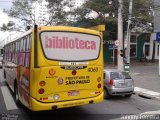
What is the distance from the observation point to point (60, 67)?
29.8 ft

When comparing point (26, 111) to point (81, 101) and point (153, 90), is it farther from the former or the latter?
point (153, 90)

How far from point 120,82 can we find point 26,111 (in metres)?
4.82

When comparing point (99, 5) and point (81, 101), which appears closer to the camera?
point (81, 101)

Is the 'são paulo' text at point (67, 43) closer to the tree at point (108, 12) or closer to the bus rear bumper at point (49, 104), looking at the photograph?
the bus rear bumper at point (49, 104)

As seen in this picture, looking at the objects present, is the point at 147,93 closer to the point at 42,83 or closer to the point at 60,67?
the point at 60,67

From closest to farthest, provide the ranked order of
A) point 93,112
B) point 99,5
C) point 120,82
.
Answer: point 93,112 < point 120,82 < point 99,5

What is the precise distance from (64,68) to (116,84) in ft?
16.3

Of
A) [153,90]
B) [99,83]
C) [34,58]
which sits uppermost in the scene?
[34,58]

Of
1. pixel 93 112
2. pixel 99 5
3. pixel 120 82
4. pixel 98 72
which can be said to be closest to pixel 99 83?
pixel 98 72

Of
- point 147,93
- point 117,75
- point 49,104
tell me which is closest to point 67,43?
point 49,104

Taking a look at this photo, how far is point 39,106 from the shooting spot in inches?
344

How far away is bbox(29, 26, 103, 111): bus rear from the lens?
347 inches

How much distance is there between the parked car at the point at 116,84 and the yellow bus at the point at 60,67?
3.62m

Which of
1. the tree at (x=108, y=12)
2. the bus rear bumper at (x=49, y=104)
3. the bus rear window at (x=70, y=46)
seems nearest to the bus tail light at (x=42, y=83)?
the bus rear bumper at (x=49, y=104)
